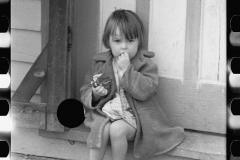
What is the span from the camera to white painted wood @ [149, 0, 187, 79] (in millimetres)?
2531

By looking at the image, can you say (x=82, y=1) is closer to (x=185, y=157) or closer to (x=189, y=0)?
(x=189, y=0)

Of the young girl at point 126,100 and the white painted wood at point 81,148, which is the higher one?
the young girl at point 126,100

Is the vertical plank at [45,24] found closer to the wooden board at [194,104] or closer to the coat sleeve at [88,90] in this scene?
the coat sleeve at [88,90]

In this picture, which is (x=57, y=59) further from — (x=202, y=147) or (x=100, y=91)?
(x=202, y=147)

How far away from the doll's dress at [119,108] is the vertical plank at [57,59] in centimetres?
31

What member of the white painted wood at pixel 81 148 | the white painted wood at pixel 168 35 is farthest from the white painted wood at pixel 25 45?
the white painted wood at pixel 168 35

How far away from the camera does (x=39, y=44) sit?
9.22 feet

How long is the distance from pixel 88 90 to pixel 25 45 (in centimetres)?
62

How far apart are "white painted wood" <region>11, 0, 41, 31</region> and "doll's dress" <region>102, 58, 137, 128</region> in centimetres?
64

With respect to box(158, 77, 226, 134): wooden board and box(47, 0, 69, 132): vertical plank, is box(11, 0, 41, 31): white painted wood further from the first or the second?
box(158, 77, 226, 134): wooden board

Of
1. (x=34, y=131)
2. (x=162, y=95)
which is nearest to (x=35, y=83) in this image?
(x=34, y=131)

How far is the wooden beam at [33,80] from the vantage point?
2.63 metres

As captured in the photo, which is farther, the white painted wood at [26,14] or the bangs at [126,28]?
the white painted wood at [26,14]

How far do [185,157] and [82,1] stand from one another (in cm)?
106
